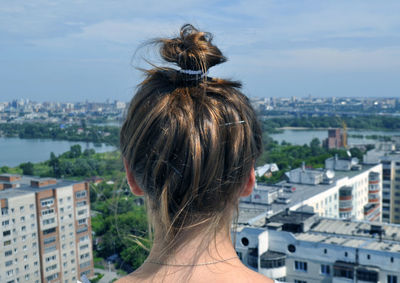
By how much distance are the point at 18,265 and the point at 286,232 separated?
188cm

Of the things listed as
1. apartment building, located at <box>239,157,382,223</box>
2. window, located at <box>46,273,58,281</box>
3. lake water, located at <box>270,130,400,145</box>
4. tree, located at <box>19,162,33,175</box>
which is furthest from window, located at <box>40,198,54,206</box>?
lake water, located at <box>270,130,400,145</box>

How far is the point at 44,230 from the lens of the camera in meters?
1.92

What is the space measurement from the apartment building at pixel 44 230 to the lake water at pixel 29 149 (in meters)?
0.09

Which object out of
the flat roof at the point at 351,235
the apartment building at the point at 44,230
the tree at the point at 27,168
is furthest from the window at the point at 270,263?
the tree at the point at 27,168

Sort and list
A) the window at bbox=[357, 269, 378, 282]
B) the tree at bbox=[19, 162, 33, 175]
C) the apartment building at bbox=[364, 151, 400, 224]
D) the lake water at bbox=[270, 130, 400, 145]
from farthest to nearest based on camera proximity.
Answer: the lake water at bbox=[270, 130, 400, 145], the apartment building at bbox=[364, 151, 400, 224], the window at bbox=[357, 269, 378, 282], the tree at bbox=[19, 162, 33, 175]

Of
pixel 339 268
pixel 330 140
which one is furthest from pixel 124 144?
pixel 330 140

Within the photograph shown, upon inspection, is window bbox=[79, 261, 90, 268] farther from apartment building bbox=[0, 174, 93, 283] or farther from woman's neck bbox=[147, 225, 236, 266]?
woman's neck bbox=[147, 225, 236, 266]

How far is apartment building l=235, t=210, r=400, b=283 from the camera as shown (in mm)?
2668

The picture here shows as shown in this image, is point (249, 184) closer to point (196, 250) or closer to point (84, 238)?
point (196, 250)

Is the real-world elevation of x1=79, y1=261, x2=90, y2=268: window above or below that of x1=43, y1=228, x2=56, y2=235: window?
below

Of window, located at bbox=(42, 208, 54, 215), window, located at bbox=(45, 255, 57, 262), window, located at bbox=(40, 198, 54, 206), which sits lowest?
window, located at bbox=(45, 255, 57, 262)

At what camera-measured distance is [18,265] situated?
1.64 meters

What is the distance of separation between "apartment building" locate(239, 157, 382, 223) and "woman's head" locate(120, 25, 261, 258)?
3388 millimetres

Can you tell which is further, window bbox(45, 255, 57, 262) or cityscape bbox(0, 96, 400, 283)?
window bbox(45, 255, 57, 262)
